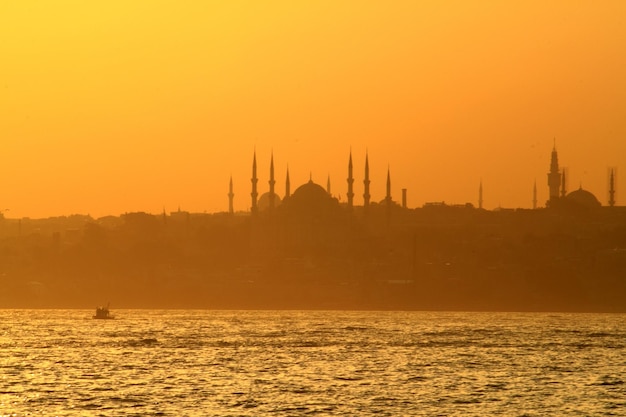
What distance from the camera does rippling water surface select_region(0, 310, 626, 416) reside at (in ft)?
170

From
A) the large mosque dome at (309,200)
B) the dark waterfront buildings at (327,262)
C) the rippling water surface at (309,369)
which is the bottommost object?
the rippling water surface at (309,369)

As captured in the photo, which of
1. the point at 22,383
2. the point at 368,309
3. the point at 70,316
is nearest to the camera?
the point at 22,383

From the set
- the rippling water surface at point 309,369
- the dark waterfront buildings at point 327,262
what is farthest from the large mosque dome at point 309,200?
the rippling water surface at point 309,369

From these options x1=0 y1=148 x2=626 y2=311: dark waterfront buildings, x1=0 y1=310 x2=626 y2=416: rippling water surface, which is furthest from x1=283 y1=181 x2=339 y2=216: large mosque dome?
x1=0 y1=310 x2=626 y2=416: rippling water surface

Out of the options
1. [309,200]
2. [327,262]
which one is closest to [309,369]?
[327,262]

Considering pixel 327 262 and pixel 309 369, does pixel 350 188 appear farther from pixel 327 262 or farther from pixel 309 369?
pixel 309 369

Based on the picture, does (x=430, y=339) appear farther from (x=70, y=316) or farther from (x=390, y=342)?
(x=70, y=316)

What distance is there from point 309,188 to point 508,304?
33.5m

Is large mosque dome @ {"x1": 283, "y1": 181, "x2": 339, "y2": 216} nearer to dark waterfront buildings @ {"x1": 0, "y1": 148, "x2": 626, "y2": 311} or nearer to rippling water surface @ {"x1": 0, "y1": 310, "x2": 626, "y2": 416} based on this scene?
dark waterfront buildings @ {"x1": 0, "y1": 148, "x2": 626, "y2": 311}

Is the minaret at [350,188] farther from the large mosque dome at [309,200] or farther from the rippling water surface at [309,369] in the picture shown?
the rippling water surface at [309,369]

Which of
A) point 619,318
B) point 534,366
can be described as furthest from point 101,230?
point 534,366

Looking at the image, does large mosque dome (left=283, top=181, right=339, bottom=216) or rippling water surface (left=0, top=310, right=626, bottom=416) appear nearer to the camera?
rippling water surface (left=0, top=310, right=626, bottom=416)

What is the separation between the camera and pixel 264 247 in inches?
7224

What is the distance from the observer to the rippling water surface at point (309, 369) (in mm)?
51875
